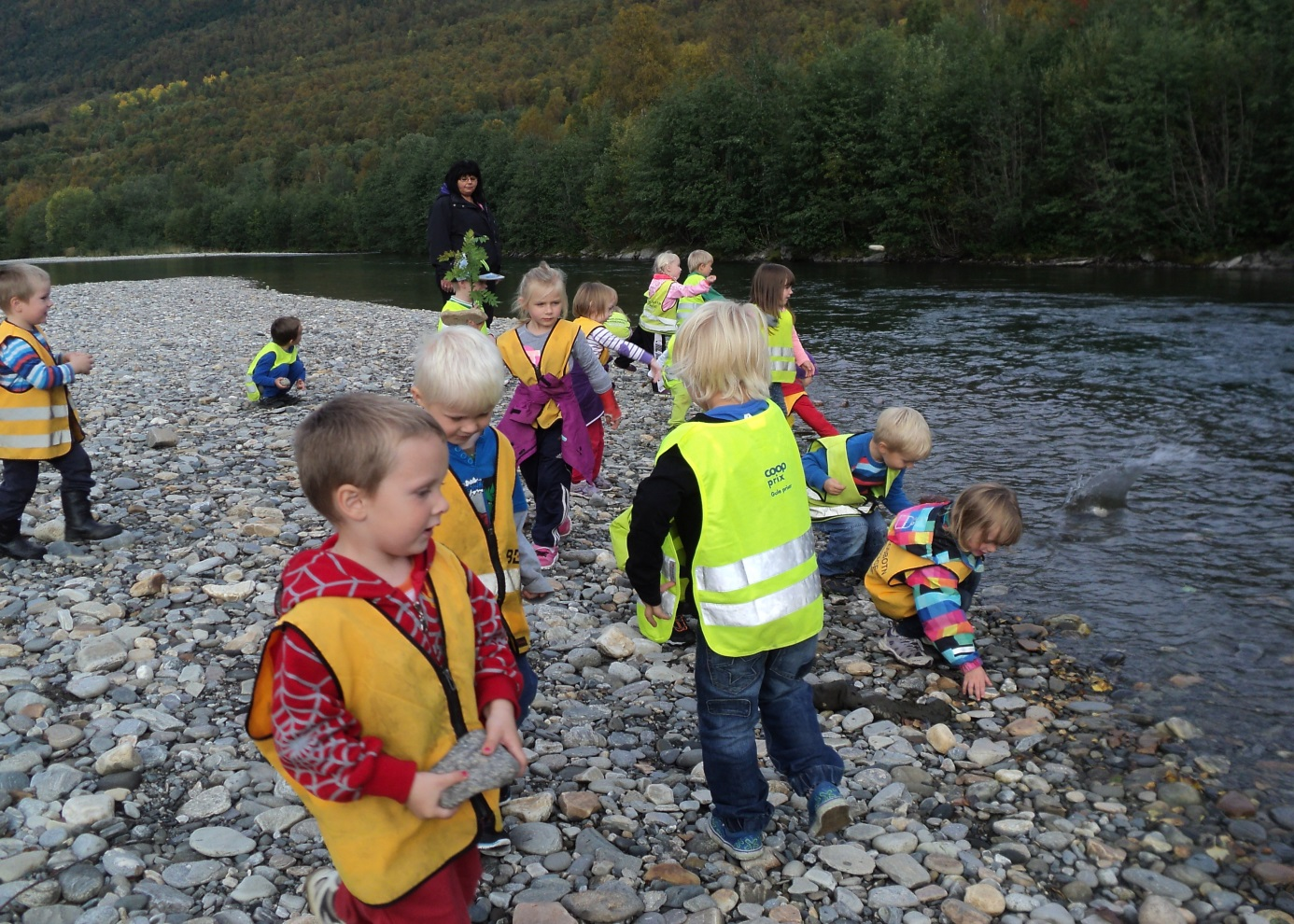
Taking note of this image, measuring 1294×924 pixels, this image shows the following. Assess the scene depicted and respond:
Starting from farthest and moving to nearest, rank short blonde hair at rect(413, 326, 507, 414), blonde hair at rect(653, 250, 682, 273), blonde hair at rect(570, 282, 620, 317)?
blonde hair at rect(653, 250, 682, 273)
blonde hair at rect(570, 282, 620, 317)
short blonde hair at rect(413, 326, 507, 414)

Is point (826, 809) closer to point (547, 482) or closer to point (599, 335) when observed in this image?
point (547, 482)

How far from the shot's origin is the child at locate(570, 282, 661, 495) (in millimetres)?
7629

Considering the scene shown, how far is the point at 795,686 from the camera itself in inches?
148

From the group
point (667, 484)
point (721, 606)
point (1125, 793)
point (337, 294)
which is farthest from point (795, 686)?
point (337, 294)

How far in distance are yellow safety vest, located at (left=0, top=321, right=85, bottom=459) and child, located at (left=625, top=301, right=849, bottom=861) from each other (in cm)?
467

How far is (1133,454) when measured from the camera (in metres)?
10.8

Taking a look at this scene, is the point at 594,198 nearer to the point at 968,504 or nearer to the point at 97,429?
the point at 97,429

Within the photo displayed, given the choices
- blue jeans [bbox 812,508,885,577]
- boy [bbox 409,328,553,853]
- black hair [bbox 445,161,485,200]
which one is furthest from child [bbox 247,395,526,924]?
black hair [bbox 445,161,485,200]

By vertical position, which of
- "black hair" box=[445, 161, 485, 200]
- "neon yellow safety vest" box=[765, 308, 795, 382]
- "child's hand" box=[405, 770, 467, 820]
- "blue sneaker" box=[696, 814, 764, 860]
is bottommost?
"blue sneaker" box=[696, 814, 764, 860]

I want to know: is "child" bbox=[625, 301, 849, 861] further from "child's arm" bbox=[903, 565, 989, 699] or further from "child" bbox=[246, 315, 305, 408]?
"child" bbox=[246, 315, 305, 408]

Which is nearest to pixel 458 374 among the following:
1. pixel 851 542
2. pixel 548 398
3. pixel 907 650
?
pixel 548 398

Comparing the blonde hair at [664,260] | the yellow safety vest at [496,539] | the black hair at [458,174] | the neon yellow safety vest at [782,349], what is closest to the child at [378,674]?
the yellow safety vest at [496,539]

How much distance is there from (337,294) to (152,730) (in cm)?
3461

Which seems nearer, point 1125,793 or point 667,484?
point 667,484
